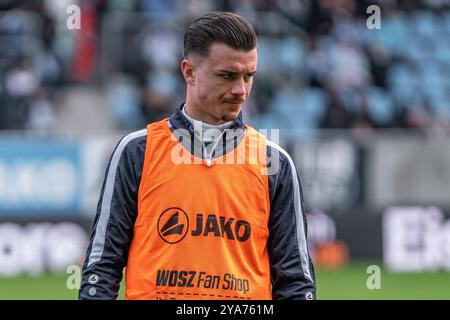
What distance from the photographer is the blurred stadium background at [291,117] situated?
13422 mm

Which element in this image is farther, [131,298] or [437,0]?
[437,0]

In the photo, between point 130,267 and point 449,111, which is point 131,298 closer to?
point 130,267

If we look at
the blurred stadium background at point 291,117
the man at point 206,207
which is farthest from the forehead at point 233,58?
the blurred stadium background at point 291,117

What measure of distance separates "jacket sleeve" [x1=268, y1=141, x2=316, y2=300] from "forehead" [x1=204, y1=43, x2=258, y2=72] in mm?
411

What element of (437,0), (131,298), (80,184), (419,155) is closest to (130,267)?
(131,298)

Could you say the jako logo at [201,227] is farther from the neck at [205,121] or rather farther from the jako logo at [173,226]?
the neck at [205,121]

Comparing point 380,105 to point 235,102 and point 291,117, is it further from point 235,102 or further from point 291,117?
point 235,102

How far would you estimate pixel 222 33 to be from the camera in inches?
161

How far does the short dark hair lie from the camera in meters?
4.07

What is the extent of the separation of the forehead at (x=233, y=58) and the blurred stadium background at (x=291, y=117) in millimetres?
7019

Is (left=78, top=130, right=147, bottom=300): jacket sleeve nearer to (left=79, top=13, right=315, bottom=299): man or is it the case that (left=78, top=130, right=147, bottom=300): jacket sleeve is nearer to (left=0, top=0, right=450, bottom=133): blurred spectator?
(left=79, top=13, right=315, bottom=299): man

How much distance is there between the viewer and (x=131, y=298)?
13.3 ft

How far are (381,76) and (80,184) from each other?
18.1ft
